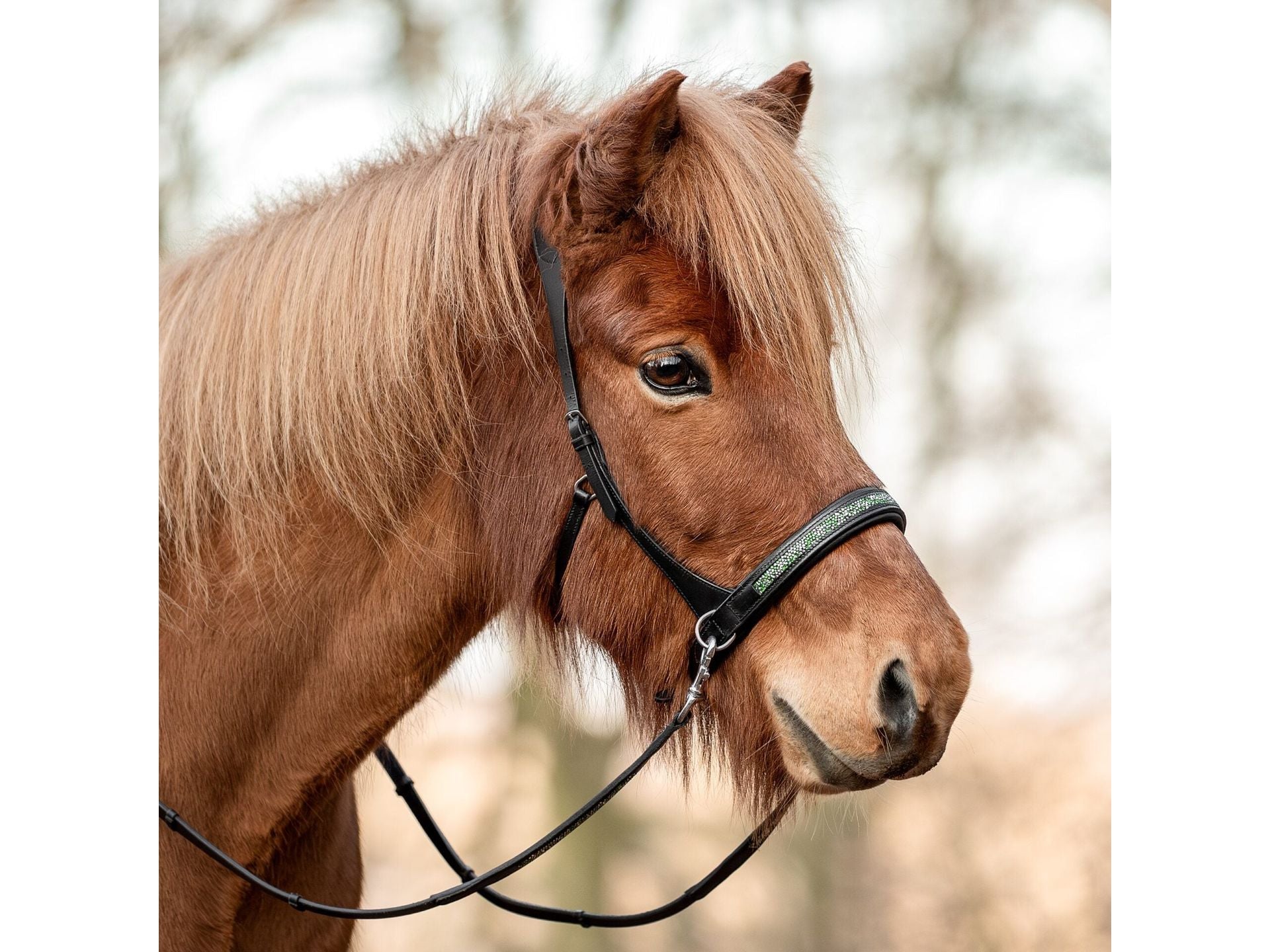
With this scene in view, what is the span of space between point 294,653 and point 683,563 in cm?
72

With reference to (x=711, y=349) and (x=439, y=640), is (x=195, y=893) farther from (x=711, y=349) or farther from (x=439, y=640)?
(x=711, y=349)

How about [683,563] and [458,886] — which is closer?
[683,563]

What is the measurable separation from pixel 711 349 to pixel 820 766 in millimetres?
668

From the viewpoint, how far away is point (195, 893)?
1.65 metres

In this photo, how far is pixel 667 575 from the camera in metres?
1.51

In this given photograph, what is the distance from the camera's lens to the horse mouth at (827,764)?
1.37 metres

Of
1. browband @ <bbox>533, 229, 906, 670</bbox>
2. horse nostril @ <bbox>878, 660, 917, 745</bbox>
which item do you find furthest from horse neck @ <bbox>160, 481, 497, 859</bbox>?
horse nostril @ <bbox>878, 660, 917, 745</bbox>

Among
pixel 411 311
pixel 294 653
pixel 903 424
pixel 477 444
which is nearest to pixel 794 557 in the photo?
pixel 477 444

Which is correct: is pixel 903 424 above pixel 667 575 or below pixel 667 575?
above

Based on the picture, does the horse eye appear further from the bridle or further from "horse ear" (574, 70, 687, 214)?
"horse ear" (574, 70, 687, 214)

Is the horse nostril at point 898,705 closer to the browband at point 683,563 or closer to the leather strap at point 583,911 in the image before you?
the browband at point 683,563

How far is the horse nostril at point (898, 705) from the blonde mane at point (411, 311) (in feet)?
1.60

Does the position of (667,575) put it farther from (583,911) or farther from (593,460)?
(583,911)
